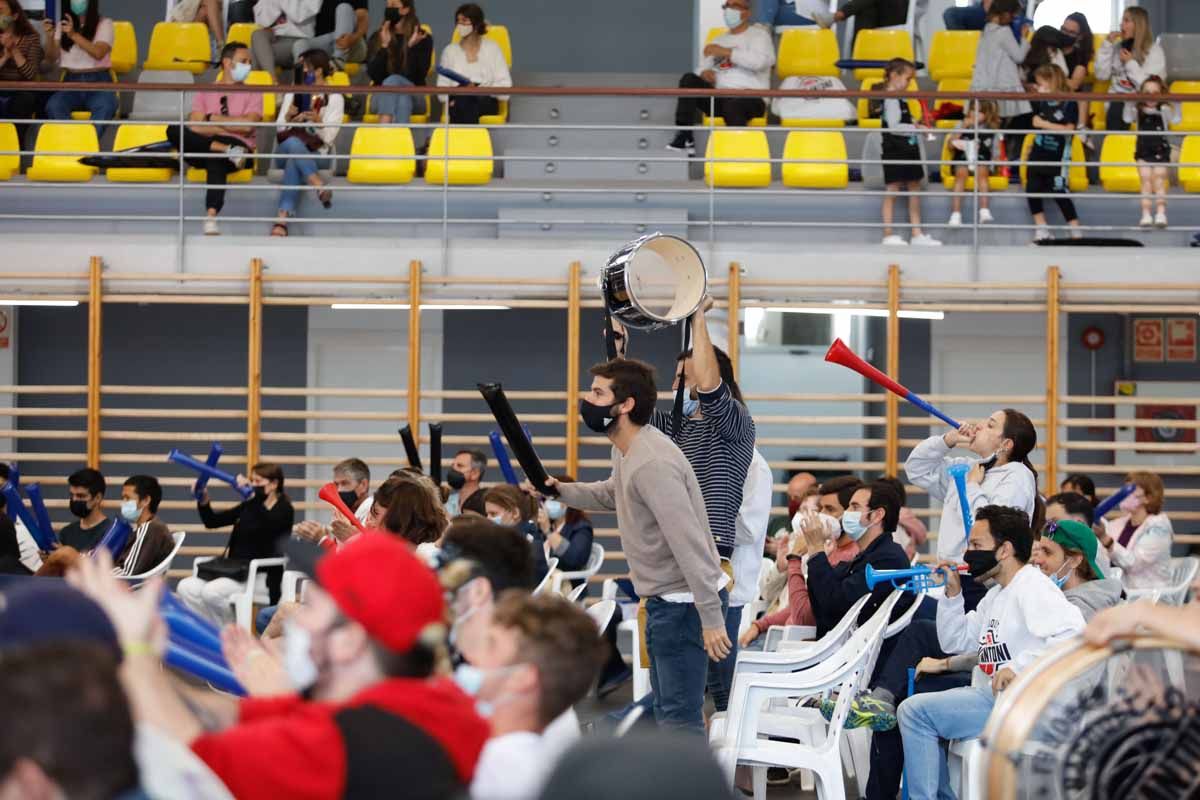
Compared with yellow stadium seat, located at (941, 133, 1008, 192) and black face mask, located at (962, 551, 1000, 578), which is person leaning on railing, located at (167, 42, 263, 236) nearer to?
yellow stadium seat, located at (941, 133, 1008, 192)

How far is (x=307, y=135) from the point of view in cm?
1101

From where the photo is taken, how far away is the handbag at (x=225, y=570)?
29.1 ft

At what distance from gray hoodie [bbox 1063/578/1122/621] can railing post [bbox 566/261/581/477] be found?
5395mm

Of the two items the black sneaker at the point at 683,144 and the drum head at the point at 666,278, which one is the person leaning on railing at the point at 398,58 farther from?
the drum head at the point at 666,278

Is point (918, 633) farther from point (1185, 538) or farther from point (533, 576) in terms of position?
point (1185, 538)

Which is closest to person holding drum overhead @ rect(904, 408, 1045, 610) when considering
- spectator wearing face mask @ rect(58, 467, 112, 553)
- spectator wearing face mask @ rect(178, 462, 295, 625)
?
spectator wearing face mask @ rect(178, 462, 295, 625)

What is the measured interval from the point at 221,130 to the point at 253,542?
3.46m

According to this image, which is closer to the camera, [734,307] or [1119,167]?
[734,307]

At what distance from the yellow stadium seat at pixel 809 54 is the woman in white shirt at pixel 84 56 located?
18.0 ft

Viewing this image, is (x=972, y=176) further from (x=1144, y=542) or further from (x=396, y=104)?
(x=396, y=104)

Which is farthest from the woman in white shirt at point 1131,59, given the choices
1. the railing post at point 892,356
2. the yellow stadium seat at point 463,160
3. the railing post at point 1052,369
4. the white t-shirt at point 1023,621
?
the white t-shirt at point 1023,621

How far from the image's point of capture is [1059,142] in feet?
36.9

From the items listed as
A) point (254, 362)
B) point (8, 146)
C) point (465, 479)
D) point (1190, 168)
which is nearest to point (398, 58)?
point (254, 362)

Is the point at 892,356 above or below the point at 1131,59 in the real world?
below
